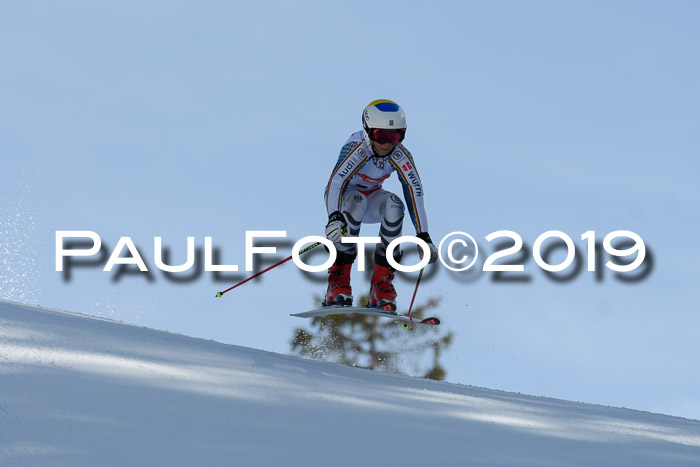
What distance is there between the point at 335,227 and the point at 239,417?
4.86m

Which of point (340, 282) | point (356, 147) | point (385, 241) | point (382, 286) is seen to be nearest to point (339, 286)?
point (340, 282)

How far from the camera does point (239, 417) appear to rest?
11.7 feet

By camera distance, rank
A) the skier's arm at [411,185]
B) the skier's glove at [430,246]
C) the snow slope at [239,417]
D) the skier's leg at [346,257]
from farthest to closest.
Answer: the skier's leg at [346,257] < the skier's arm at [411,185] < the skier's glove at [430,246] < the snow slope at [239,417]

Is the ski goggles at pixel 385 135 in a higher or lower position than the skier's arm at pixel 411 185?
higher

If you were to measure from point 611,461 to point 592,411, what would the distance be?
1.96 m

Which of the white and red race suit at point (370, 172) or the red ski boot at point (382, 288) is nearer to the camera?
the white and red race suit at point (370, 172)

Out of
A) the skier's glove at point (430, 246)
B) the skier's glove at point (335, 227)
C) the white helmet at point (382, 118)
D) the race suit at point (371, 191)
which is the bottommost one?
the skier's glove at point (430, 246)

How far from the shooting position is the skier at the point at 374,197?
8.40 metres

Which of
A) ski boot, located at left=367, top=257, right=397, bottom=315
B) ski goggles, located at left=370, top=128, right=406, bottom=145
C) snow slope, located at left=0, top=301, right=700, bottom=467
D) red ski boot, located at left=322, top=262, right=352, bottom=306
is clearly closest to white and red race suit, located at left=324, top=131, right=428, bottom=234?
ski goggles, located at left=370, top=128, right=406, bottom=145

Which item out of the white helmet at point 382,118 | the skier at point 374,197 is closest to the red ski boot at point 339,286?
the skier at point 374,197

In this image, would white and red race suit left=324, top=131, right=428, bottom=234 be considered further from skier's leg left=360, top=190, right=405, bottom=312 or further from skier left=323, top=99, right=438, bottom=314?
skier's leg left=360, top=190, right=405, bottom=312

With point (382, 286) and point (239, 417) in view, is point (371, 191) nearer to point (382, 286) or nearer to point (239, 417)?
point (382, 286)

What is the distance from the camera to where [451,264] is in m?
10.5

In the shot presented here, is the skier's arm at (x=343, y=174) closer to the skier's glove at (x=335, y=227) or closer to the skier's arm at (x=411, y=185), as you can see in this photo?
the skier's glove at (x=335, y=227)
